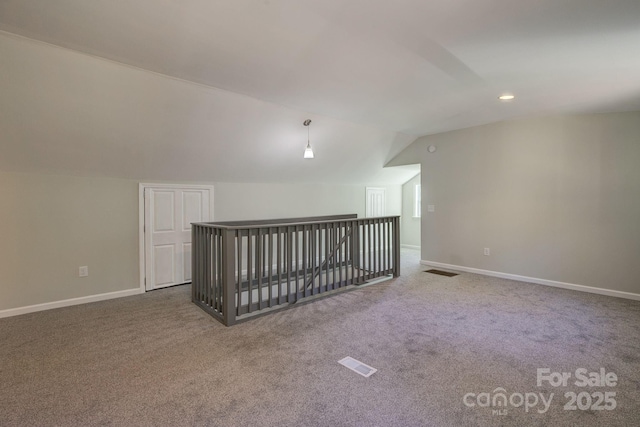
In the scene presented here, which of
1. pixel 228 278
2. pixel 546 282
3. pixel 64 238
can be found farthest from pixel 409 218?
pixel 64 238

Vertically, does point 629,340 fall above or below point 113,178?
below

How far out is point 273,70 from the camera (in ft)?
9.62

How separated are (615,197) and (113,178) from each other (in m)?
6.56

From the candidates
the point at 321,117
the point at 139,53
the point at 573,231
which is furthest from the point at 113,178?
the point at 573,231

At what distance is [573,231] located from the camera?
4441mm

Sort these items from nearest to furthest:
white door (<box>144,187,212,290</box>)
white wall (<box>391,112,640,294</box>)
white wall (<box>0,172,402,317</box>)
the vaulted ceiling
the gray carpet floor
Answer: the gray carpet floor → the vaulted ceiling → white wall (<box>0,172,402,317</box>) → white wall (<box>391,112,640,294</box>) → white door (<box>144,187,212,290</box>)

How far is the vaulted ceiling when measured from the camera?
80.7 inches

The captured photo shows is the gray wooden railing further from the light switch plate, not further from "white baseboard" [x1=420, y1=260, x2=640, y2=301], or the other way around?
"white baseboard" [x1=420, y1=260, x2=640, y2=301]

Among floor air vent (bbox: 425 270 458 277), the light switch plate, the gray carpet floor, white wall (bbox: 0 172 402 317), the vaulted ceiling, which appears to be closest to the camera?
the gray carpet floor

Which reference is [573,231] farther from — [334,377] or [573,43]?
[334,377]

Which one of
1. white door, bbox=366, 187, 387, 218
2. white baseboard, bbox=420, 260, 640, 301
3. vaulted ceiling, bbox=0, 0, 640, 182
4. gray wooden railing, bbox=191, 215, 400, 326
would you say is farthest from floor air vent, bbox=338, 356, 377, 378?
white door, bbox=366, 187, 387, 218

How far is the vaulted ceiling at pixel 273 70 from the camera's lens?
2051mm

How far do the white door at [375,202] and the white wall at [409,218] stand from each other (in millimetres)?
757

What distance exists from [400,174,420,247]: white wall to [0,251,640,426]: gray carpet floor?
412cm
